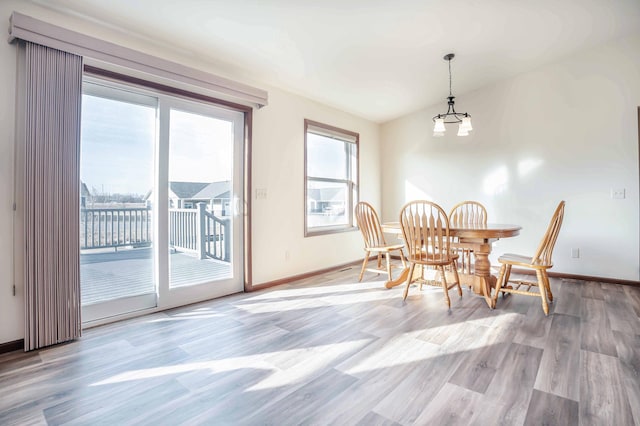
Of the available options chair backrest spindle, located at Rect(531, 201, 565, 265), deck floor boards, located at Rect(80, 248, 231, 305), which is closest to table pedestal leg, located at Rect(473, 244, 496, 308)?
chair backrest spindle, located at Rect(531, 201, 565, 265)

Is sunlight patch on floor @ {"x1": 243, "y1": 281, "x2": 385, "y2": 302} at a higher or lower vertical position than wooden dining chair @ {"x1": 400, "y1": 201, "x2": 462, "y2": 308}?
lower

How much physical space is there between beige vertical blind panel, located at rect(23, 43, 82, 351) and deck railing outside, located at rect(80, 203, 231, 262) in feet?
0.79

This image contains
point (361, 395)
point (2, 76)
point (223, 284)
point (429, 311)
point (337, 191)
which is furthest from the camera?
point (337, 191)

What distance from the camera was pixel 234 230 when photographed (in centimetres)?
338

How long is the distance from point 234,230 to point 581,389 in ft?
9.67

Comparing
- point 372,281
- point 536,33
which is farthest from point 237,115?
point 536,33

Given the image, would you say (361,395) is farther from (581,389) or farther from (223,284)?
(223,284)

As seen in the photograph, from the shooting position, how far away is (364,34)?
2.96 meters

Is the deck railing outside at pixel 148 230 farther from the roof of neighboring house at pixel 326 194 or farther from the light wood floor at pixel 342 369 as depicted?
the roof of neighboring house at pixel 326 194

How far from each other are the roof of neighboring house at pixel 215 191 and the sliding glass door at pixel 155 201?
0.01m

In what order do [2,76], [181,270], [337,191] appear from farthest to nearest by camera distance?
[337,191], [181,270], [2,76]

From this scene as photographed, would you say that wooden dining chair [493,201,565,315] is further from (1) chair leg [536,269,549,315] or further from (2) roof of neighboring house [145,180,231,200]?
(2) roof of neighboring house [145,180,231,200]

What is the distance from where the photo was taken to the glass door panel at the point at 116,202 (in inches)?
96.9

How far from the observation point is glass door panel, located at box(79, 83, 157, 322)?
2.46 m
